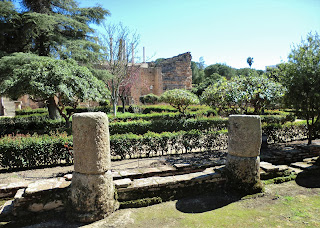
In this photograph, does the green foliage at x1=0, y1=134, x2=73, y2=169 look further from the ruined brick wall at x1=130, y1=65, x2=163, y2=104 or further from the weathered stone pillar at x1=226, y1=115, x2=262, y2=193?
the ruined brick wall at x1=130, y1=65, x2=163, y2=104

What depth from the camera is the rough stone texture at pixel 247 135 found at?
4.03 m

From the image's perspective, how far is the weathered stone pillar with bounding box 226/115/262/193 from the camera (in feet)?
13.2

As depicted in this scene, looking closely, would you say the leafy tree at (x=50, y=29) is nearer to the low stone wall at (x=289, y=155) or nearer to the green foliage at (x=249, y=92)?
the green foliage at (x=249, y=92)

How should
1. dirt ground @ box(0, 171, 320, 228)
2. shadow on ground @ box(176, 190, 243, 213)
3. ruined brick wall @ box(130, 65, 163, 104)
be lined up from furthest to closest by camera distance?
ruined brick wall @ box(130, 65, 163, 104)
shadow on ground @ box(176, 190, 243, 213)
dirt ground @ box(0, 171, 320, 228)

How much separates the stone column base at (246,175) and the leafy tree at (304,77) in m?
4.14

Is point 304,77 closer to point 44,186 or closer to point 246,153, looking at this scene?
point 246,153

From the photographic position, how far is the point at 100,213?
3.21 m

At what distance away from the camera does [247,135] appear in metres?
4.03

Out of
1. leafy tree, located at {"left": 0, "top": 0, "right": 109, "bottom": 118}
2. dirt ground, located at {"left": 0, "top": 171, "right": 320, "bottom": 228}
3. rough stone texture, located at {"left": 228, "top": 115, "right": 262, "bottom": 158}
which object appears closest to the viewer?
dirt ground, located at {"left": 0, "top": 171, "right": 320, "bottom": 228}

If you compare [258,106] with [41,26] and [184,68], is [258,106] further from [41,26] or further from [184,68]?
[184,68]

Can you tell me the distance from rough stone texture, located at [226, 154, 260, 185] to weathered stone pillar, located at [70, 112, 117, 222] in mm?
2430

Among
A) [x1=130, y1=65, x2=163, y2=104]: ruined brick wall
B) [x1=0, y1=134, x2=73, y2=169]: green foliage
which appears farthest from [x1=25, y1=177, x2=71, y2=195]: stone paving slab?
[x1=130, y1=65, x2=163, y2=104]: ruined brick wall

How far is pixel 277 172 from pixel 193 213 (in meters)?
2.53

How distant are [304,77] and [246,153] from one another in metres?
4.52
